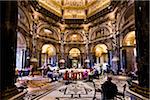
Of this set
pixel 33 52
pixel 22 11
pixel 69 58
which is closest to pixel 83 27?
pixel 69 58

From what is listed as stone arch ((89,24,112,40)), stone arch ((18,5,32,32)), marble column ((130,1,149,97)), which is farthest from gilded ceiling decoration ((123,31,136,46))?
marble column ((130,1,149,97))

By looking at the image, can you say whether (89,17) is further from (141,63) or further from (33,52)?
(141,63)

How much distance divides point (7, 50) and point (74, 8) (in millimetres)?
24504

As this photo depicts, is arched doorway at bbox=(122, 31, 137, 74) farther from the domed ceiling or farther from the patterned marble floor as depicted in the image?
the domed ceiling

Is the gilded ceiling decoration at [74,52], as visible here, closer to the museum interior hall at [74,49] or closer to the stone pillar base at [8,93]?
the museum interior hall at [74,49]

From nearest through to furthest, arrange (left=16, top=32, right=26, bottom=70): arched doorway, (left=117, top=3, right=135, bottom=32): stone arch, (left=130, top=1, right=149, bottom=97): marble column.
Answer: (left=130, top=1, right=149, bottom=97): marble column
(left=117, top=3, right=135, bottom=32): stone arch
(left=16, top=32, right=26, bottom=70): arched doorway

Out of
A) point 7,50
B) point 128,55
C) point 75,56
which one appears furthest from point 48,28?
point 7,50

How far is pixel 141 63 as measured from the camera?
195 inches

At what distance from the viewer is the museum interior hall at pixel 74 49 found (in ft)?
15.6

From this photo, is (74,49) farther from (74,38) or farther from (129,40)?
(129,40)

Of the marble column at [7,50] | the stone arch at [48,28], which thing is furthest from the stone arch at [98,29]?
the marble column at [7,50]

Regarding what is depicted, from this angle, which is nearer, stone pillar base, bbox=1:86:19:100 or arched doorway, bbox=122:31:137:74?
stone pillar base, bbox=1:86:19:100

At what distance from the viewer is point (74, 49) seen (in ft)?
91.0

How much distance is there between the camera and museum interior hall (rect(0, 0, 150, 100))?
15.6ft
